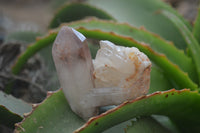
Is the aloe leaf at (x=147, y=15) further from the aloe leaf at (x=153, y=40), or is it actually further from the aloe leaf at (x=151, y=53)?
the aloe leaf at (x=151, y=53)

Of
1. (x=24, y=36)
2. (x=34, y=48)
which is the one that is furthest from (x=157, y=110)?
(x=24, y=36)

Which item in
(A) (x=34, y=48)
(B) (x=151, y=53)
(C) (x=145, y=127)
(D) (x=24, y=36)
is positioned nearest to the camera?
(C) (x=145, y=127)

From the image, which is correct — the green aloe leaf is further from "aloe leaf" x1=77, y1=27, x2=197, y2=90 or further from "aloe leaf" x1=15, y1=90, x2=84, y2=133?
"aloe leaf" x1=77, y1=27, x2=197, y2=90

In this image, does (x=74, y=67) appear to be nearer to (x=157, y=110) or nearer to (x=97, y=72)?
(x=97, y=72)

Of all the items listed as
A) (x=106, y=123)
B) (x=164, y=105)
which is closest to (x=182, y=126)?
(x=164, y=105)

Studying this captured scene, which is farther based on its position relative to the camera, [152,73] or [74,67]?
[152,73]

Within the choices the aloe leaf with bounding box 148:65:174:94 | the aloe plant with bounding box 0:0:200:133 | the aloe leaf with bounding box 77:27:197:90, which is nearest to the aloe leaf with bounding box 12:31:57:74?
the aloe plant with bounding box 0:0:200:133
